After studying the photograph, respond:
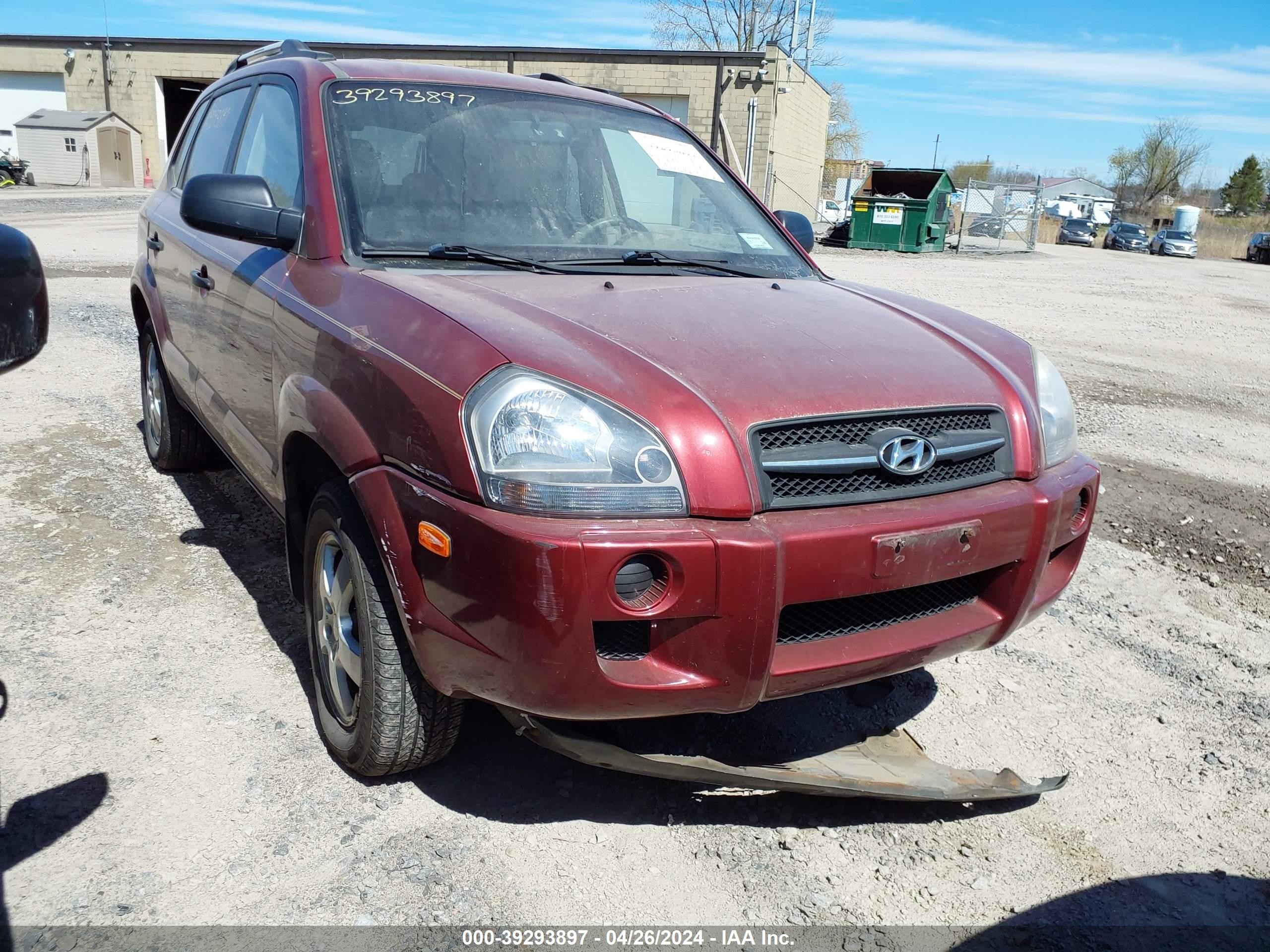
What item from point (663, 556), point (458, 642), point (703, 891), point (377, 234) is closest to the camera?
point (663, 556)

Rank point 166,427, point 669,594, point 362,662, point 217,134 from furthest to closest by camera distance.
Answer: point 166,427 → point 217,134 → point 362,662 → point 669,594

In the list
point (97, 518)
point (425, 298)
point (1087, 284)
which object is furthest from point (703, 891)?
point (1087, 284)

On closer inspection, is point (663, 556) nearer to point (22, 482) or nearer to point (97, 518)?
point (97, 518)

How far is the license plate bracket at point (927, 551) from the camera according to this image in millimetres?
2205

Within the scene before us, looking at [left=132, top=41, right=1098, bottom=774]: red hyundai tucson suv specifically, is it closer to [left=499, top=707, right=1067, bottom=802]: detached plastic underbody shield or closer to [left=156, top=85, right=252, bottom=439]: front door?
[left=499, top=707, right=1067, bottom=802]: detached plastic underbody shield

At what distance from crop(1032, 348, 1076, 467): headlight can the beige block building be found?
24357 millimetres

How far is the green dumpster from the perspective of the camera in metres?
27.1

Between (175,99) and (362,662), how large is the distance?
140ft

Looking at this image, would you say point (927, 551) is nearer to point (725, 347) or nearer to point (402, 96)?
point (725, 347)

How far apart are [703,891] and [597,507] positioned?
3.32ft

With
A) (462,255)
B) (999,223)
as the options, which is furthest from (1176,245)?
(462,255)

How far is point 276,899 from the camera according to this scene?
89.2 inches

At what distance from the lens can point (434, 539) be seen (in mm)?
2121

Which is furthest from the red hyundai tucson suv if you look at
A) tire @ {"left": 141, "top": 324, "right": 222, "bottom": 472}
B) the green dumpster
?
the green dumpster
